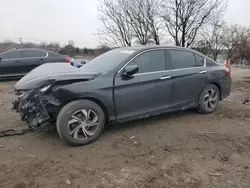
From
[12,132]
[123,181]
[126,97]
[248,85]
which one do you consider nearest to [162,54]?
[126,97]

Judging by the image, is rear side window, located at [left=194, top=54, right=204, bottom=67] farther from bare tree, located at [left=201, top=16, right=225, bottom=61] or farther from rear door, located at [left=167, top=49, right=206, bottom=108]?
bare tree, located at [left=201, top=16, right=225, bottom=61]

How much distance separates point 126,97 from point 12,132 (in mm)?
2023

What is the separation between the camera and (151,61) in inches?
169

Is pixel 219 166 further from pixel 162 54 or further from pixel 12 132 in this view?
pixel 12 132

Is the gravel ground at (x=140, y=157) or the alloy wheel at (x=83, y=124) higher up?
the alloy wheel at (x=83, y=124)

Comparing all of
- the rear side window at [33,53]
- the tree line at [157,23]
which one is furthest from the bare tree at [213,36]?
the rear side window at [33,53]

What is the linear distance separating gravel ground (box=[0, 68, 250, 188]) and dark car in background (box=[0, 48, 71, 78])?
6.02 meters

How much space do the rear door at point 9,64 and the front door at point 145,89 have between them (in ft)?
25.0

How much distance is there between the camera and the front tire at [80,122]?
3.44 meters

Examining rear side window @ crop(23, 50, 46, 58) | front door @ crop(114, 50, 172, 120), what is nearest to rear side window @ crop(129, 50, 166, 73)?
front door @ crop(114, 50, 172, 120)

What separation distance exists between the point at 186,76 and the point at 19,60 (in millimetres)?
7937

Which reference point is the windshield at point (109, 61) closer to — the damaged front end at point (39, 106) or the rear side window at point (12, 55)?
the damaged front end at point (39, 106)

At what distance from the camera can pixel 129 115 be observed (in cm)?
400

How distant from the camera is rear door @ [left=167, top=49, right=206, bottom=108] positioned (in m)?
4.52
